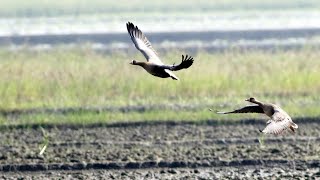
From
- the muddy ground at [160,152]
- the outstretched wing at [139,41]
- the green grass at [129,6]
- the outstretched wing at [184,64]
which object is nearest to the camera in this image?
the outstretched wing at [184,64]

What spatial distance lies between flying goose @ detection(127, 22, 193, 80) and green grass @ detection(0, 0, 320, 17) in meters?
23.5

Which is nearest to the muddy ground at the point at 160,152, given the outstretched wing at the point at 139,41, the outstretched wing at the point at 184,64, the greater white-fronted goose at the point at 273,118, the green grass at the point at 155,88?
the green grass at the point at 155,88

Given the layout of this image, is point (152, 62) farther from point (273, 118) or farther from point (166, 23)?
point (166, 23)

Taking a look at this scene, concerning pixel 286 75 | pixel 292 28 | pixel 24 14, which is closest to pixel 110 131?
pixel 286 75

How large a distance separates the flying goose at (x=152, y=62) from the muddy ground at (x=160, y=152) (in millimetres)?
3618

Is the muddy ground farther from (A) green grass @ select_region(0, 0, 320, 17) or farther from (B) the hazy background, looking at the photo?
(A) green grass @ select_region(0, 0, 320, 17)

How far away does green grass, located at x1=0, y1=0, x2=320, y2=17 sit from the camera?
31578 millimetres

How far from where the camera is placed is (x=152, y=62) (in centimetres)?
645

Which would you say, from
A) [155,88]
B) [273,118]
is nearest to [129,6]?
[155,88]

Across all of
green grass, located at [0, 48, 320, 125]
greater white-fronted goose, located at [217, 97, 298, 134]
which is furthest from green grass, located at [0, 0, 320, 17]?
greater white-fronted goose, located at [217, 97, 298, 134]

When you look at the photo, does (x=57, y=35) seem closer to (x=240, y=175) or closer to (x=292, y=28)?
(x=292, y=28)

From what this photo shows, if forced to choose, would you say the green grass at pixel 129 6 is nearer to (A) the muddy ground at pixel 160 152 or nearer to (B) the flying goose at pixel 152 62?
(A) the muddy ground at pixel 160 152

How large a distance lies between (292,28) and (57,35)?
17.7 feet

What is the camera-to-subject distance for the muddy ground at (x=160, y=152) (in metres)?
10.6
